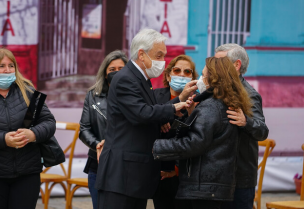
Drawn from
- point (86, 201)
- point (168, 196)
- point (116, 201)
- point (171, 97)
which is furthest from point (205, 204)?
point (86, 201)

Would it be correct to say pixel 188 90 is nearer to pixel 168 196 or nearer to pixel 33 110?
pixel 168 196

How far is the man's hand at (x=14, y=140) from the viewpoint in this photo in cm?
323

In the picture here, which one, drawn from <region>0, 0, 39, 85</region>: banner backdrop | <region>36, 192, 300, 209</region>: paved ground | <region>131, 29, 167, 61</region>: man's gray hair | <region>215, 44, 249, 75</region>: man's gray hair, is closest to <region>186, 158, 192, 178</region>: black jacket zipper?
<region>131, 29, 167, 61</region>: man's gray hair

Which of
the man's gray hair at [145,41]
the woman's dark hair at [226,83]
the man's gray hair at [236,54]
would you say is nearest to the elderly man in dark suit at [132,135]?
the man's gray hair at [145,41]

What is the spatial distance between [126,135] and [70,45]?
310 cm

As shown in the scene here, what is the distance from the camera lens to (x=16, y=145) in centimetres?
325

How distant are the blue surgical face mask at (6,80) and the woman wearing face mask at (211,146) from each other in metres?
1.25

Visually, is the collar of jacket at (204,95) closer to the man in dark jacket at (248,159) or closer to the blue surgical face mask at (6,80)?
the man in dark jacket at (248,159)

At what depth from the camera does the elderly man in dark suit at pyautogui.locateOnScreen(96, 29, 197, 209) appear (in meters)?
2.78

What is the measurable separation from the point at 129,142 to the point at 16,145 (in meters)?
0.88

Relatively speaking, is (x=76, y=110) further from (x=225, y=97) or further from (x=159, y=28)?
(x=225, y=97)

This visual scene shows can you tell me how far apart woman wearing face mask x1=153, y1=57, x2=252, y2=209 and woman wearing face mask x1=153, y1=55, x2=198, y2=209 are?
0.41 meters

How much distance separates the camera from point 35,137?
336 cm

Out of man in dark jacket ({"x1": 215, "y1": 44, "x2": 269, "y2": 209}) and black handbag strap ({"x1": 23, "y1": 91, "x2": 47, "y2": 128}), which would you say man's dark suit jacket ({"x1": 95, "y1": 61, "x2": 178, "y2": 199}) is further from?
black handbag strap ({"x1": 23, "y1": 91, "x2": 47, "y2": 128})
